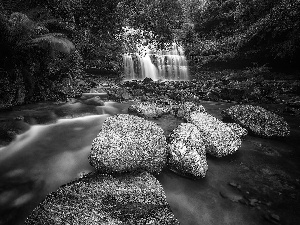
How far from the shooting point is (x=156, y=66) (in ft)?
40.5

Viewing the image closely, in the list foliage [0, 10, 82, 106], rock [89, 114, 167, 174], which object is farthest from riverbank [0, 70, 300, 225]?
foliage [0, 10, 82, 106]

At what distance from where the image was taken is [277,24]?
9203 millimetres

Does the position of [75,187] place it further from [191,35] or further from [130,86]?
[191,35]

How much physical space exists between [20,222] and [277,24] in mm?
11408

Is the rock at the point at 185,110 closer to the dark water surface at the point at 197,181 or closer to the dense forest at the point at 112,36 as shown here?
the dark water surface at the point at 197,181

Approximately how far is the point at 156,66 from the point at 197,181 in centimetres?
1015

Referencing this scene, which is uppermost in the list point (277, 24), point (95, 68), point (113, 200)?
point (277, 24)

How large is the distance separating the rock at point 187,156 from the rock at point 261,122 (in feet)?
6.28

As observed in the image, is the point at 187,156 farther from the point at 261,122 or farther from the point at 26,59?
the point at 26,59

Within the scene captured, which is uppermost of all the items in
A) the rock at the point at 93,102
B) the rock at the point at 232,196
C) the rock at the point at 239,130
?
the rock at the point at 93,102

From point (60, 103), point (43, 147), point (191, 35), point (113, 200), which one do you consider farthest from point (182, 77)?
point (113, 200)

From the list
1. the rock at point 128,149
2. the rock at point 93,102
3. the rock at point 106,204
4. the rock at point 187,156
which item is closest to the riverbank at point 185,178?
the rock at point 187,156

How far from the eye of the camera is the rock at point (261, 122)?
4395 mm

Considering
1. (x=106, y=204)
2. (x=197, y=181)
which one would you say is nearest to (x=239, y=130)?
(x=197, y=181)
